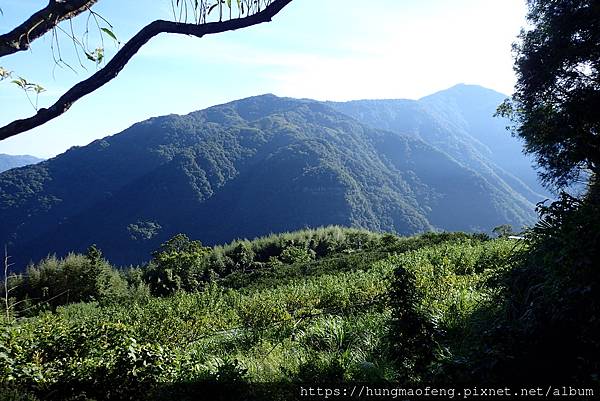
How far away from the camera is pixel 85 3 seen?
5.81 ft

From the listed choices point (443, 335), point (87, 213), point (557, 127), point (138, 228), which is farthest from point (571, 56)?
point (87, 213)

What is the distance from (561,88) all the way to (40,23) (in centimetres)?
1483

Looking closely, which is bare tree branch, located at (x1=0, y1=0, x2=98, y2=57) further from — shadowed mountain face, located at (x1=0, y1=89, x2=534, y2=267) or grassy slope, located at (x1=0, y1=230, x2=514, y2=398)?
shadowed mountain face, located at (x1=0, y1=89, x2=534, y2=267)

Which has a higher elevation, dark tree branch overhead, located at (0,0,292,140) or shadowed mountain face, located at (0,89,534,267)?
dark tree branch overhead, located at (0,0,292,140)

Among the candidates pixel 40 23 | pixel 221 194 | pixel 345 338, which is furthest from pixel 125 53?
pixel 221 194

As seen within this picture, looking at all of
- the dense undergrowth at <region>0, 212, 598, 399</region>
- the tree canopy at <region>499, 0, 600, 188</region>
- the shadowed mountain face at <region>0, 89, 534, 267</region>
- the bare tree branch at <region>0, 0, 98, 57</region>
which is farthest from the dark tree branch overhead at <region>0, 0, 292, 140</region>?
the shadowed mountain face at <region>0, 89, 534, 267</region>

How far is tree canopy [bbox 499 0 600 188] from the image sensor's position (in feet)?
38.1

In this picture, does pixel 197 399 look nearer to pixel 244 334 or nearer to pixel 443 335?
pixel 443 335

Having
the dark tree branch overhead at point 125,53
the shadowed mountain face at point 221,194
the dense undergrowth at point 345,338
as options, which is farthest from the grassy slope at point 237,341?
the shadowed mountain face at point 221,194

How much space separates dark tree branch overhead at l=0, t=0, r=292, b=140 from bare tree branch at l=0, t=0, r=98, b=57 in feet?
0.76

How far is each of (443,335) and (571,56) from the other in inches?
463

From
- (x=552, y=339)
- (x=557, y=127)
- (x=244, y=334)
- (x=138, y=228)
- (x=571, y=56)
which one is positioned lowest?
(x=138, y=228)

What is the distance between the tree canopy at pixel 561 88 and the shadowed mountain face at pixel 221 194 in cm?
7666

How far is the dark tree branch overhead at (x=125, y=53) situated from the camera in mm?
1797
